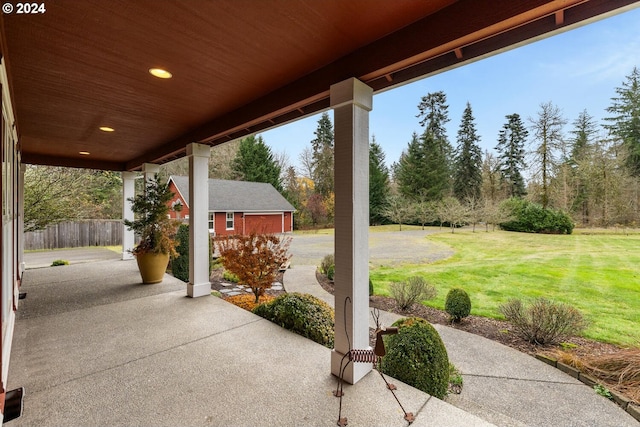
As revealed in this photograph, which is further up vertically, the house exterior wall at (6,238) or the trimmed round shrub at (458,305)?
the house exterior wall at (6,238)

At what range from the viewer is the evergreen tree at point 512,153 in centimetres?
1122

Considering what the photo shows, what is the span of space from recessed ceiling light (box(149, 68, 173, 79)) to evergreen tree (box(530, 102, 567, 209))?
10871 millimetres

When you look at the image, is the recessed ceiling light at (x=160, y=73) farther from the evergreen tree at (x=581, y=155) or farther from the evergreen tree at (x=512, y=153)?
the evergreen tree at (x=512, y=153)

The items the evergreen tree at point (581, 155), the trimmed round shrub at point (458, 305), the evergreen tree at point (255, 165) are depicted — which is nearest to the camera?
the trimmed round shrub at point (458, 305)

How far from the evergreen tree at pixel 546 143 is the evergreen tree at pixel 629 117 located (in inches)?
83.5

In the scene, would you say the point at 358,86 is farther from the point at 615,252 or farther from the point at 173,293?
the point at 615,252

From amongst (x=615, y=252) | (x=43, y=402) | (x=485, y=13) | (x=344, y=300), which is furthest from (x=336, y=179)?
(x=615, y=252)

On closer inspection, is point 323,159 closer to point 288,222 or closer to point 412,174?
point 288,222

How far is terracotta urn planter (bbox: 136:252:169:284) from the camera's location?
5.13 meters

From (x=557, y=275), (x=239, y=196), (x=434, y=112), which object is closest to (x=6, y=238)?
(x=557, y=275)

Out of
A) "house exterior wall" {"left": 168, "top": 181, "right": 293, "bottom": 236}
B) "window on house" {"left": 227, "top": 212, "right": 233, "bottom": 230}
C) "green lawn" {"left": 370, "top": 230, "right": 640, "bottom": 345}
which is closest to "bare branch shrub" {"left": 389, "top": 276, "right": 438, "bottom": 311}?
"green lawn" {"left": 370, "top": 230, "right": 640, "bottom": 345}

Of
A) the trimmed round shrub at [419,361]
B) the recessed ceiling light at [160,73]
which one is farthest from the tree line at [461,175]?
the trimmed round shrub at [419,361]

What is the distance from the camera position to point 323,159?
2033cm

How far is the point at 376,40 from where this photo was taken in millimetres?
2033
